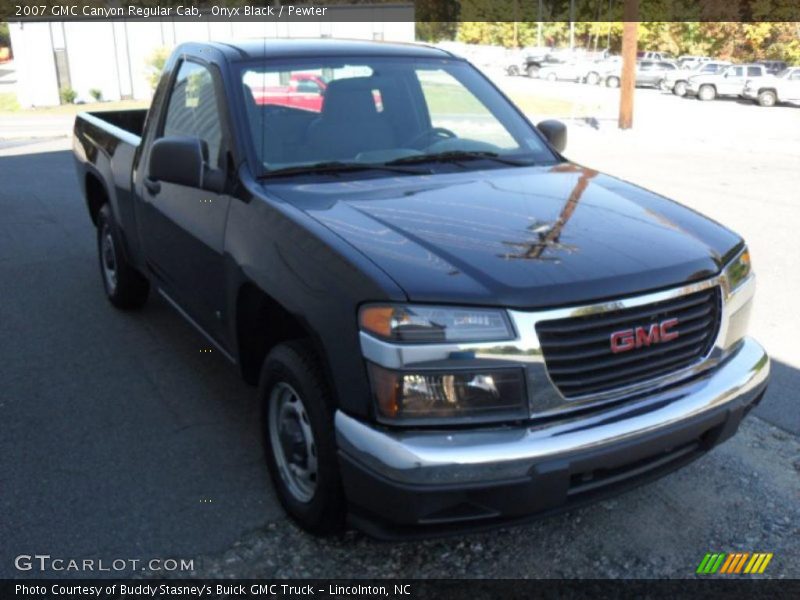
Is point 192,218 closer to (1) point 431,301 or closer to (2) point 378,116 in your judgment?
(2) point 378,116

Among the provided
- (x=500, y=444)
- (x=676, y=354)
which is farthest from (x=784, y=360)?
(x=500, y=444)

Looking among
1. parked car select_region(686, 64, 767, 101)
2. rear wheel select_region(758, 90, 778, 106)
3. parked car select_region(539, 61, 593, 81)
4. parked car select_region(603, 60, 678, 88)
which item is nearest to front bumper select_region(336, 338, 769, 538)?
rear wheel select_region(758, 90, 778, 106)

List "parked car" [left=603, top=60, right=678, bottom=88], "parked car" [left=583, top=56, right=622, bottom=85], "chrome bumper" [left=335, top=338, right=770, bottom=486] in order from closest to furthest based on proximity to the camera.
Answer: "chrome bumper" [left=335, top=338, right=770, bottom=486], "parked car" [left=603, top=60, right=678, bottom=88], "parked car" [left=583, top=56, right=622, bottom=85]

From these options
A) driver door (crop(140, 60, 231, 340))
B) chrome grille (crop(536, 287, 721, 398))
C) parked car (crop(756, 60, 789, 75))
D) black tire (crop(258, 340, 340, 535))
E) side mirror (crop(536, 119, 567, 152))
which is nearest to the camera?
chrome grille (crop(536, 287, 721, 398))

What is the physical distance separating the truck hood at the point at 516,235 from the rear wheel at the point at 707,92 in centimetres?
3723

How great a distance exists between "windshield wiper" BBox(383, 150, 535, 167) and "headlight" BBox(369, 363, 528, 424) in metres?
1.57

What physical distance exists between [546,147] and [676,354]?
1.79m

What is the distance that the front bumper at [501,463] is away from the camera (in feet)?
8.16

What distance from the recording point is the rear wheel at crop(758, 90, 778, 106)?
112 ft

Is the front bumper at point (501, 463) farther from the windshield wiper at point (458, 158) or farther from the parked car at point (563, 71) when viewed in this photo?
the parked car at point (563, 71)

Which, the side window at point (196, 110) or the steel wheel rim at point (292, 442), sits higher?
the side window at point (196, 110)

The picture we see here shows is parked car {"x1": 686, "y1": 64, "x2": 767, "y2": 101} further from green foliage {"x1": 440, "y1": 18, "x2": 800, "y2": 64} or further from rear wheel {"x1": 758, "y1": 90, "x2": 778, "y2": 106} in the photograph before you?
green foliage {"x1": 440, "y1": 18, "x2": 800, "y2": 64}

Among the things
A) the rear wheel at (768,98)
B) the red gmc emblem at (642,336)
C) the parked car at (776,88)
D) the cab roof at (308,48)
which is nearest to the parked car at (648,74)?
the parked car at (776,88)

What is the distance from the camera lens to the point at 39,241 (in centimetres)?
842
